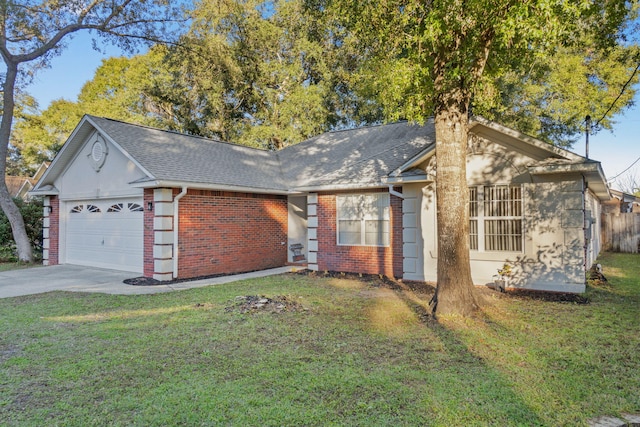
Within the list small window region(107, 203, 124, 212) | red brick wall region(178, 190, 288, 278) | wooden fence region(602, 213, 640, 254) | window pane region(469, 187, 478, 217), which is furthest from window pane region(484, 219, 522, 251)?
wooden fence region(602, 213, 640, 254)

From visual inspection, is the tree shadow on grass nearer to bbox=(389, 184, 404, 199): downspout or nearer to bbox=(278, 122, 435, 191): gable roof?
bbox=(389, 184, 404, 199): downspout

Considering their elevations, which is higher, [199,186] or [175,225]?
[199,186]

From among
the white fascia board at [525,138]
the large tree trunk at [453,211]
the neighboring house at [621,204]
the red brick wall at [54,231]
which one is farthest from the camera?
the neighboring house at [621,204]

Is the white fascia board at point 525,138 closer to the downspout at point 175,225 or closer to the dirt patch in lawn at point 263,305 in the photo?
the dirt patch in lawn at point 263,305

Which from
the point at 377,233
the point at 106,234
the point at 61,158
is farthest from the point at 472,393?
the point at 61,158

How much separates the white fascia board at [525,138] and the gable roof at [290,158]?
19 millimetres

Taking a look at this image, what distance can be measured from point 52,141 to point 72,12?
24708 millimetres

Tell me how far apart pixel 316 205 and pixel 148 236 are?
17.0 feet

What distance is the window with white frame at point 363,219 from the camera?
38.9 ft

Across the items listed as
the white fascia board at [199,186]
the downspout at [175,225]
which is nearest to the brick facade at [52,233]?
the white fascia board at [199,186]

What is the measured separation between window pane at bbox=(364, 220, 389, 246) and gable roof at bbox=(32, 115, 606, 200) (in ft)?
3.88

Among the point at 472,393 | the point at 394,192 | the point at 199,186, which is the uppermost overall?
the point at 199,186

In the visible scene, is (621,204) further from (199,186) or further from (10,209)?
(10,209)

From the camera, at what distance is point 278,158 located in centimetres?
1750
